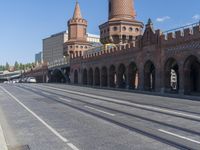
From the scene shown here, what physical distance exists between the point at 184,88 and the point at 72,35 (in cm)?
4668

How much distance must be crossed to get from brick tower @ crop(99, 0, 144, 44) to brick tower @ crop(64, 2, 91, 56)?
1260cm

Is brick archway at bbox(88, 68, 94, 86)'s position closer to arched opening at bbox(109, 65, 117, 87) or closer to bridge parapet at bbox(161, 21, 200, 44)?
arched opening at bbox(109, 65, 117, 87)

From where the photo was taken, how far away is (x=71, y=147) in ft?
31.4

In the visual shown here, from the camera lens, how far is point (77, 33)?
253 feet

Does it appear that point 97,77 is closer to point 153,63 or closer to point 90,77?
point 90,77

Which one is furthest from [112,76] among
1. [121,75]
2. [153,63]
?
[153,63]

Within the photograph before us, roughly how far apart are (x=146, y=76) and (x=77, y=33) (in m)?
36.8

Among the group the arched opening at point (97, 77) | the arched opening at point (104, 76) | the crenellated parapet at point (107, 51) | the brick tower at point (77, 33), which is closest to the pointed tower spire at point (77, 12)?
the brick tower at point (77, 33)

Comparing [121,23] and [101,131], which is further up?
[121,23]

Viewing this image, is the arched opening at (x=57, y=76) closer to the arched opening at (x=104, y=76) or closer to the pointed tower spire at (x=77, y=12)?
the pointed tower spire at (x=77, y=12)

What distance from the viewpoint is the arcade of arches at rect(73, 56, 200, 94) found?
3522 cm

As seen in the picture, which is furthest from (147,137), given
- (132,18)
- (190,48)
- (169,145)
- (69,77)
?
(69,77)

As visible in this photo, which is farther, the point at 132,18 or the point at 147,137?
the point at 132,18

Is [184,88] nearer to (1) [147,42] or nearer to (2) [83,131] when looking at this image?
(1) [147,42]
